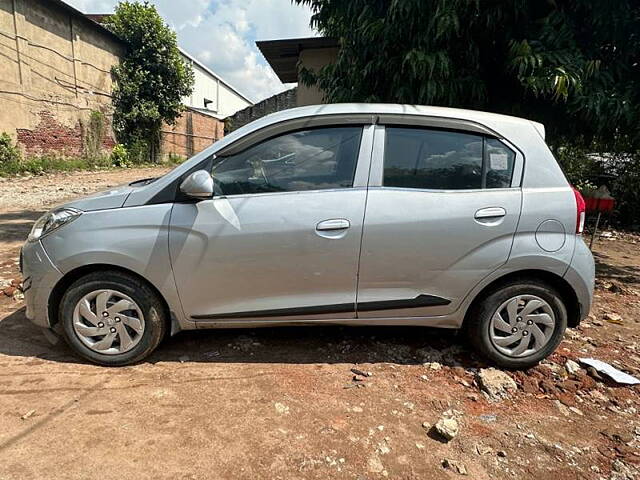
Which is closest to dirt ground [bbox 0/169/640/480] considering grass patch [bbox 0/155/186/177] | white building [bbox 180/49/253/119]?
grass patch [bbox 0/155/186/177]

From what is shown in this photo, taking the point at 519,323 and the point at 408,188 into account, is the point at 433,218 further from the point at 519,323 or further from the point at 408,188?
the point at 519,323

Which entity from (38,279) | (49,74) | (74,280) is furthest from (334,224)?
(49,74)

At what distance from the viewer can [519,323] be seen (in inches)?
112

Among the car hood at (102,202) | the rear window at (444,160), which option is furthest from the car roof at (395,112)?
the car hood at (102,202)

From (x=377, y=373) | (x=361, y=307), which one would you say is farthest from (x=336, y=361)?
(x=361, y=307)

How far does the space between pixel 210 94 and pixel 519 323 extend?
37.2 meters

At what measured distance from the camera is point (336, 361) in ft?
9.89

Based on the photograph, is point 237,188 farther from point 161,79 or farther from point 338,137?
point 161,79

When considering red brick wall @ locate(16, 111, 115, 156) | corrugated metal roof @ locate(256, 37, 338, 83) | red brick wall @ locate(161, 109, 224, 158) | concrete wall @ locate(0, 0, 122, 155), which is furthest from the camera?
red brick wall @ locate(161, 109, 224, 158)

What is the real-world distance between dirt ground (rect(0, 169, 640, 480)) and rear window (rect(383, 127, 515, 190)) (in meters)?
1.27

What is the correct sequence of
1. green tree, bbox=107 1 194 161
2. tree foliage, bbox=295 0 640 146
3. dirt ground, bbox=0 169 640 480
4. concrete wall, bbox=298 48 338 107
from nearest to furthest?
dirt ground, bbox=0 169 640 480, tree foliage, bbox=295 0 640 146, concrete wall, bbox=298 48 338 107, green tree, bbox=107 1 194 161

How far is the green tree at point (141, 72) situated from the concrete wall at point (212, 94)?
31.4 feet

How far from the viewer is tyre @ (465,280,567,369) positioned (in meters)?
2.82

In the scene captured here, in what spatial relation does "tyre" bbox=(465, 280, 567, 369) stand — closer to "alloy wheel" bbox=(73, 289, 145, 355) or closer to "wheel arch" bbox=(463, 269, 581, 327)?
"wheel arch" bbox=(463, 269, 581, 327)
